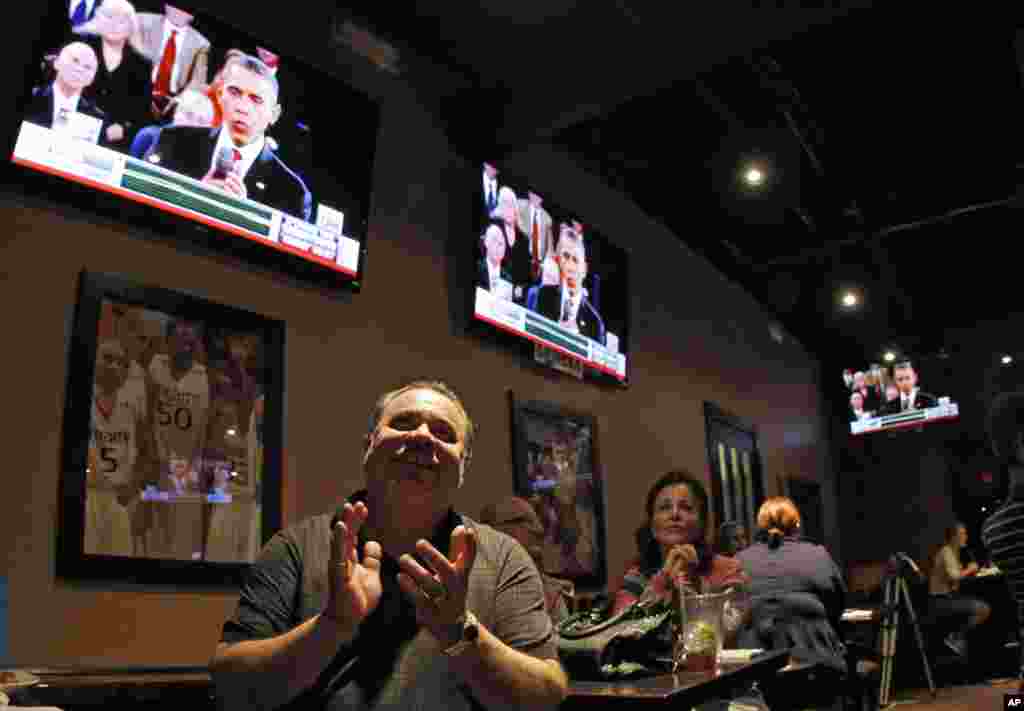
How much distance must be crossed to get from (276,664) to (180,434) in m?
1.55

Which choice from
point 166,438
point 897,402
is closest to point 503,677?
point 166,438

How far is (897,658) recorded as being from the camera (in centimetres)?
774

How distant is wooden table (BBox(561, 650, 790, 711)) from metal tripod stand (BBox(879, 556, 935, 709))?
4816 mm

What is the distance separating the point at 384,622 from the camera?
63.3 inches

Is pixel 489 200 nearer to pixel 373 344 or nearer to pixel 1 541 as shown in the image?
pixel 373 344

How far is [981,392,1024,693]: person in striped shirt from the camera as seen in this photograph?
2197 millimetres

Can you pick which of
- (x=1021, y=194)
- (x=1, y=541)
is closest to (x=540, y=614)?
(x=1, y=541)

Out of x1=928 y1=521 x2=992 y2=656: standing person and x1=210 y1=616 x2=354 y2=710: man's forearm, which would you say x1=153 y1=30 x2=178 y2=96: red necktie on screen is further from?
x1=928 y1=521 x2=992 y2=656: standing person

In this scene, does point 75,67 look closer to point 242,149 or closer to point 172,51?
point 172,51

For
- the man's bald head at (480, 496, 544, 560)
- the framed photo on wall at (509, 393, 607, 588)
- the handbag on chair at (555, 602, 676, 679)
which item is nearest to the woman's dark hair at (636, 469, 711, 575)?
the man's bald head at (480, 496, 544, 560)

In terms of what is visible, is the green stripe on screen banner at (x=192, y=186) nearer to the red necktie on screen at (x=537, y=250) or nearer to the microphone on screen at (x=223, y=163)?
the microphone on screen at (x=223, y=163)

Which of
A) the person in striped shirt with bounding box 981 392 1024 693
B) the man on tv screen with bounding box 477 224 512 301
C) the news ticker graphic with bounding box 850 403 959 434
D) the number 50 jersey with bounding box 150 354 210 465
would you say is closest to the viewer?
the person in striped shirt with bounding box 981 392 1024 693

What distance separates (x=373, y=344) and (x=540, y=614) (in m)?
2.17

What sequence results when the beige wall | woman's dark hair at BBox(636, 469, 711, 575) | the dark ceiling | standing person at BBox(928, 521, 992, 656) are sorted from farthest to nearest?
standing person at BBox(928, 521, 992, 656)
the dark ceiling
woman's dark hair at BBox(636, 469, 711, 575)
the beige wall
